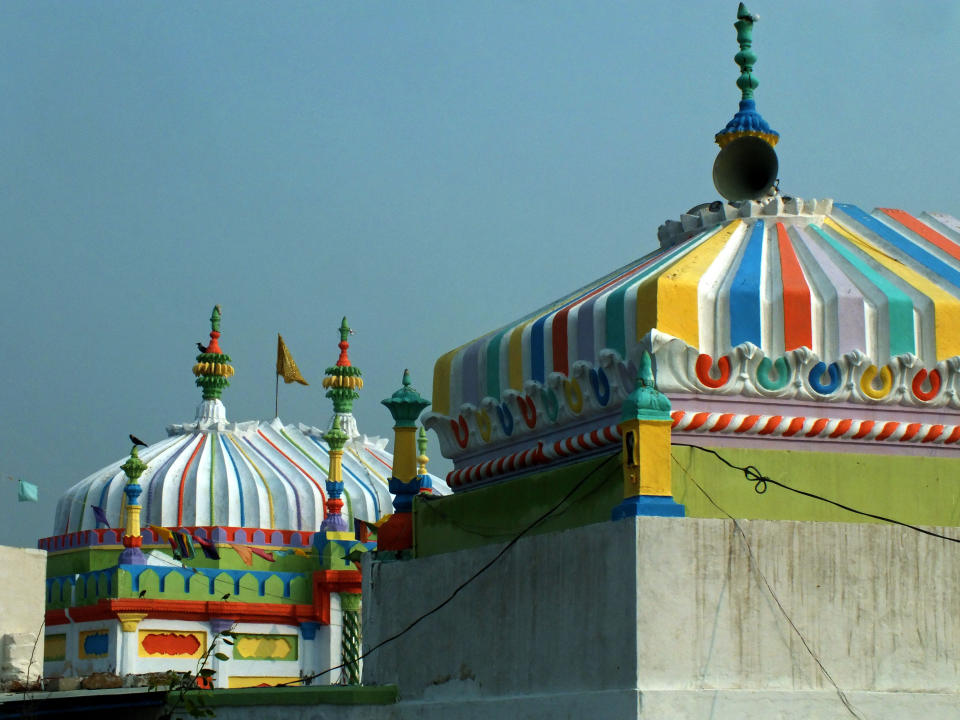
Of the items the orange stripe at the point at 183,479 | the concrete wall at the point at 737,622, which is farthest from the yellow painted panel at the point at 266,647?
the concrete wall at the point at 737,622

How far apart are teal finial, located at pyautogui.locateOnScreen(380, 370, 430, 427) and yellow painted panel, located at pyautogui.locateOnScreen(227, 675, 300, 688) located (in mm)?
14293

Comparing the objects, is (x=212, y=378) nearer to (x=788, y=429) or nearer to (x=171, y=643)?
(x=171, y=643)

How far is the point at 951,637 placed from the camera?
38.9ft

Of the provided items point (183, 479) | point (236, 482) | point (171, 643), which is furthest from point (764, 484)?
point (183, 479)

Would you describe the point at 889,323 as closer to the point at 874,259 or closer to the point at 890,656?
the point at 874,259

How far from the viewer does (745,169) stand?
51.3ft

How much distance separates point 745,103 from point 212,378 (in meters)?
23.3

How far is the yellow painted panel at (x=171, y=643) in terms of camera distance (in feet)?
94.4

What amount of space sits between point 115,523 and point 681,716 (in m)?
25.9

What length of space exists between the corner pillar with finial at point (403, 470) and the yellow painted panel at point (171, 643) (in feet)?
45.1

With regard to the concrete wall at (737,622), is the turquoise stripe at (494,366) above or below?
above

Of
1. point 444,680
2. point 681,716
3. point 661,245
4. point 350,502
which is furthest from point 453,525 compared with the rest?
point 350,502

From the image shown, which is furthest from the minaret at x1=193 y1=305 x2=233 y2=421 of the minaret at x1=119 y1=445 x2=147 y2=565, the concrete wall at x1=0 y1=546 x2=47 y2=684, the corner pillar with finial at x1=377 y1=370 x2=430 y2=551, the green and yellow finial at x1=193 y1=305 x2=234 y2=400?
the corner pillar with finial at x1=377 y1=370 x2=430 y2=551

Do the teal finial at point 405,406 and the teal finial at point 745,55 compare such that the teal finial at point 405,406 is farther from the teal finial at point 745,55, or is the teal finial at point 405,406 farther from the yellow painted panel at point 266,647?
the yellow painted panel at point 266,647
